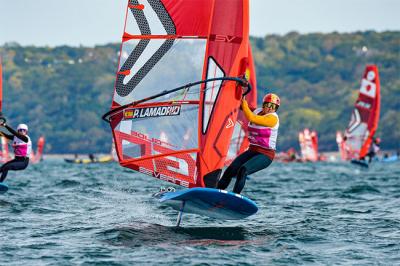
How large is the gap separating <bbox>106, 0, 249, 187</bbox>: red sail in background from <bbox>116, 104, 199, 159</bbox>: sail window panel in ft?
0.05

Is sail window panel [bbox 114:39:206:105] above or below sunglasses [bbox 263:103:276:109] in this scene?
above

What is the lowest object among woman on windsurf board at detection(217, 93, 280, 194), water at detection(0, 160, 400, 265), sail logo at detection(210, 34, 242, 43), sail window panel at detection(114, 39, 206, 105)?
water at detection(0, 160, 400, 265)

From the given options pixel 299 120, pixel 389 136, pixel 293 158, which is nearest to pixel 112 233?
pixel 293 158

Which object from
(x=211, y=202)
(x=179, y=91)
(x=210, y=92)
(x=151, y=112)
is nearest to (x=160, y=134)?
(x=151, y=112)

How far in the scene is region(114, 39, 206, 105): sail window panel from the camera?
601 inches

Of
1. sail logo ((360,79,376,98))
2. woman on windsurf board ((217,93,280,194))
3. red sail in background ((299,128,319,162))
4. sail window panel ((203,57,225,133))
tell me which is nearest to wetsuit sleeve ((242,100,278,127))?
woman on windsurf board ((217,93,280,194))

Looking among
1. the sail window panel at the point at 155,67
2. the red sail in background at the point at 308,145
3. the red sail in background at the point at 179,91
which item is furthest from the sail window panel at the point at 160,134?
the red sail in background at the point at 308,145

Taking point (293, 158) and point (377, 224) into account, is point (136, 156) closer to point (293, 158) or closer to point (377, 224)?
point (377, 224)

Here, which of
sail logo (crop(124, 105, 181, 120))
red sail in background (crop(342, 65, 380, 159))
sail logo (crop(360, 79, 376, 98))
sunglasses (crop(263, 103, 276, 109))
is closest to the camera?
sunglasses (crop(263, 103, 276, 109))

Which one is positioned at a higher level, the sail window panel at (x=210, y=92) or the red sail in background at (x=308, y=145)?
the sail window panel at (x=210, y=92)

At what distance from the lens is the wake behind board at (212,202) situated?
14070 mm

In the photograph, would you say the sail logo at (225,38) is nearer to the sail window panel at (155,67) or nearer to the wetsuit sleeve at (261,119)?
the sail window panel at (155,67)

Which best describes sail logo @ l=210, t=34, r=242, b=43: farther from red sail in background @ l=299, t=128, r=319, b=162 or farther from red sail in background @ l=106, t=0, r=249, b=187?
red sail in background @ l=299, t=128, r=319, b=162

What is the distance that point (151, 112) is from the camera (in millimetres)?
15266
